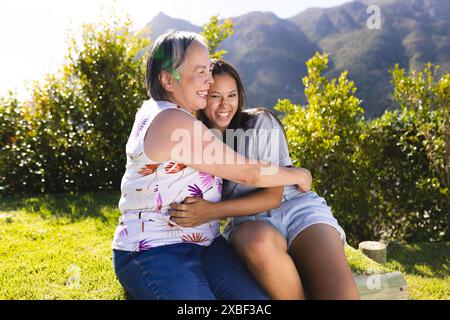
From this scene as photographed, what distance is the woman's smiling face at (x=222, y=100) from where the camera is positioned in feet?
9.83

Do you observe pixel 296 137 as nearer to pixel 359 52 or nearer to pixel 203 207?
pixel 203 207

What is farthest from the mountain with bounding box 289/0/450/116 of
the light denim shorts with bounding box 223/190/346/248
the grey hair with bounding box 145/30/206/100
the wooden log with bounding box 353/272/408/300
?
the grey hair with bounding box 145/30/206/100

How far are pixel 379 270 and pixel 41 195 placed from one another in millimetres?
4986

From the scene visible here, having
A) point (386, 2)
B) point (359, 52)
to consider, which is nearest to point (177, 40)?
point (359, 52)

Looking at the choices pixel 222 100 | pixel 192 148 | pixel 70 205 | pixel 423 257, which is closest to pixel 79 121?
pixel 70 205

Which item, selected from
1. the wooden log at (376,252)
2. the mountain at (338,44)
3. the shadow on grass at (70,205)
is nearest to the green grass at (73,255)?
the shadow on grass at (70,205)

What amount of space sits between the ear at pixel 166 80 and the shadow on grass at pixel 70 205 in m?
2.72

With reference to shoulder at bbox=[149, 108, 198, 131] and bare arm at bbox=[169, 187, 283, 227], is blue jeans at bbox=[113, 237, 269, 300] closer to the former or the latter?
bare arm at bbox=[169, 187, 283, 227]

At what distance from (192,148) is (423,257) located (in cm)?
417

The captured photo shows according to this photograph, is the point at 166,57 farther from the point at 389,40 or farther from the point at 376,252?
the point at 389,40

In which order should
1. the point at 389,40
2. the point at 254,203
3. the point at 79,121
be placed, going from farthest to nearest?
the point at 389,40 < the point at 79,121 < the point at 254,203

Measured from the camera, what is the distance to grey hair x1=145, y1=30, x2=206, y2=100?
2496mm

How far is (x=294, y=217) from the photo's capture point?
2.76 metres

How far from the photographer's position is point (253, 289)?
231cm
